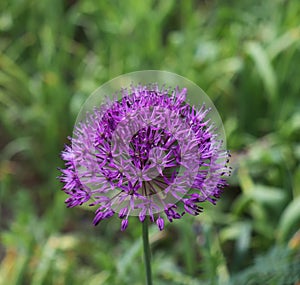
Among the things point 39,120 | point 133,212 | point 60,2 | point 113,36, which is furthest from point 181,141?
point 60,2

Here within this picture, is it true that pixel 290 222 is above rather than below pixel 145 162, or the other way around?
above

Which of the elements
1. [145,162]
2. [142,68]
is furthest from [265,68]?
[145,162]

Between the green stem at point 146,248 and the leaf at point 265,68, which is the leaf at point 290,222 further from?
the green stem at point 146,248

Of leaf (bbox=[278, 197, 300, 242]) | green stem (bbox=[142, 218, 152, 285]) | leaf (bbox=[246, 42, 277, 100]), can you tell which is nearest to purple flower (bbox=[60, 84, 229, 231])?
green stem (bbox=[142, 218, 152, 285])

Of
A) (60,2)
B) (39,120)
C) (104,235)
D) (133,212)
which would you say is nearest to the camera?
(133,212)

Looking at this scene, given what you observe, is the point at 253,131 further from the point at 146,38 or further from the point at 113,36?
the point at 113,36

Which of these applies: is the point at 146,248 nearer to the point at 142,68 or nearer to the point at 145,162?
the point at 145,162

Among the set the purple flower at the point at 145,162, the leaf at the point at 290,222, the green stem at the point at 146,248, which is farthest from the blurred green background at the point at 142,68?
the purple flower at the point at 145,162
